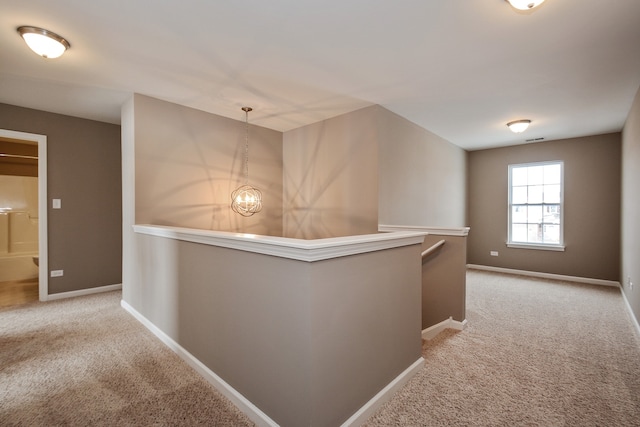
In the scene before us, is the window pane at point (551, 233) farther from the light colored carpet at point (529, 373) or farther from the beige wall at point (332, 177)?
the beige wall at point (332, 177)

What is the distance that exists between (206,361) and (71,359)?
3.95 ft

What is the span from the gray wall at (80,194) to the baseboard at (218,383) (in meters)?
1.95

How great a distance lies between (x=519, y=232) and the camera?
18.7 ft

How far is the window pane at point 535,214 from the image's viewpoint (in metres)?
5.48

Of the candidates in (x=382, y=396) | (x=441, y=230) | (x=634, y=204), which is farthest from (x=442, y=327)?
(x=634, y=204)

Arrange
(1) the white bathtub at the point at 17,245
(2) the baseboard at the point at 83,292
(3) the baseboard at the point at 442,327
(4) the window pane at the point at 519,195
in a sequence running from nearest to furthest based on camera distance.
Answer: (3) the baseboard at the point at 442,327 < (2) the baseboard at the point at 83,292 < (1) the white bathtub at the point at 17,245 < (4) the window pane at the point at 519,195

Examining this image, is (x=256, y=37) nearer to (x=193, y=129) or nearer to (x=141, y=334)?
(x=193, y=129)

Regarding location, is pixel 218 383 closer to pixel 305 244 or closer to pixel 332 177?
pixel 305 244

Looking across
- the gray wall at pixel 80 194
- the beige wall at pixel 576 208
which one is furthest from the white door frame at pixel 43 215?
the beige wall at pixel 576 208

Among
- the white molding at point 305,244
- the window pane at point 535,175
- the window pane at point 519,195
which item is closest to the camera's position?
the white molding at point 305,244

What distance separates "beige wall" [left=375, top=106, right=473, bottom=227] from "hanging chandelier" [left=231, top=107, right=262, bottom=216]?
1814 millimetres

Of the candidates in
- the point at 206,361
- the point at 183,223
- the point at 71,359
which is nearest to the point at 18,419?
the point at 71,359

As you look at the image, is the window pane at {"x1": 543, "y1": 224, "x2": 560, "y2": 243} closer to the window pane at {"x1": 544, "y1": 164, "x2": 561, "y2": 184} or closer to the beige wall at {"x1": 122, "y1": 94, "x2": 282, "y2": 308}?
the window pane at {"x1": 544, "y1": 164, "x2": 561, "y2": 184}

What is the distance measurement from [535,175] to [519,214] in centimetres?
79
